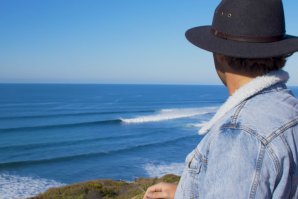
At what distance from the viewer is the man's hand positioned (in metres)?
1.83

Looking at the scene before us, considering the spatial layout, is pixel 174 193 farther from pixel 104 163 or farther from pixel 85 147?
pixel 85 147

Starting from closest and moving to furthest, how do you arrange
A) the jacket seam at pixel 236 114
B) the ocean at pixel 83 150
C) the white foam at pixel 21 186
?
the jacket seam at pixel 236 114 → the white foam at pixel 21 186 → the ocean at pixel 83 150

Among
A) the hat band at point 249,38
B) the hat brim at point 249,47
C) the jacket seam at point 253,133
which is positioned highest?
the hat band at point 249,38

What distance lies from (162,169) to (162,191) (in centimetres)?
2112

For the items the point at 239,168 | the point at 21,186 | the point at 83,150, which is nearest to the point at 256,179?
the point at 239,168

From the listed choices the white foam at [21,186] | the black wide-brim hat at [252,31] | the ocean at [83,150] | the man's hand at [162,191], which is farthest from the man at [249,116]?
the ocean at [83,150]

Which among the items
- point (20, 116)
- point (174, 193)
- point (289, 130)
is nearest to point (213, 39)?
point (289, 130)

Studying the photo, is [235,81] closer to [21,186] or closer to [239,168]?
[239,168]

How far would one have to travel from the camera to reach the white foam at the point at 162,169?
21.7 metres

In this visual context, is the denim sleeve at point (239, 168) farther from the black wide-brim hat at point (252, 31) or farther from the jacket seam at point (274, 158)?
the black wide-brim hat at point (252, 31)

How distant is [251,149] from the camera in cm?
133

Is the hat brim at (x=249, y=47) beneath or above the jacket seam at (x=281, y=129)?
above

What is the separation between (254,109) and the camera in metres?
1.46

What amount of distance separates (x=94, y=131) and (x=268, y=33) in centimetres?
3697
